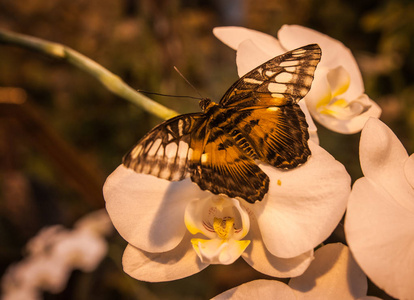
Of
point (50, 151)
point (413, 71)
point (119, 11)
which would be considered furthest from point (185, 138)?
point (119, 11)

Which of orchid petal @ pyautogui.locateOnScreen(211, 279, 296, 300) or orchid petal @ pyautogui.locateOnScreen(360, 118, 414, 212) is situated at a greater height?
orchid petal @ pyautogui.locateOnScreen(360, 118, 414, 212)

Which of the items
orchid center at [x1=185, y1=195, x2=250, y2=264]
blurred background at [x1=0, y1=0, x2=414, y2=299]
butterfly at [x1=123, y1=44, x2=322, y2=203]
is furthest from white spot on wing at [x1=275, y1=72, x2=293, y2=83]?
blurred background at [x1=0, y1=0, x2=414, y2=299]

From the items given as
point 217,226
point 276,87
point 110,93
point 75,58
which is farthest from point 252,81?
point 110,93

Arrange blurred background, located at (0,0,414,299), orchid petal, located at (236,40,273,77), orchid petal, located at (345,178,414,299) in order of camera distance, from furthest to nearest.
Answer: blurred background, located at (0,0,414,299)
orchid petal, located at (236,40,273,77)
orchid petal, located at (345,178,414,299)

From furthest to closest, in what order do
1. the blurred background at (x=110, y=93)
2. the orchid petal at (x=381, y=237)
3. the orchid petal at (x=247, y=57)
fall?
the blurred background at (x=110, y=93), the orchid petal at (x=247, y=57), the orchid petal at (x=381, y=237)

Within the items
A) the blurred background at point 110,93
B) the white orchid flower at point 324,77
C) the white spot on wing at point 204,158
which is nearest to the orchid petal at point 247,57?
the white orchid flower at point 324,77

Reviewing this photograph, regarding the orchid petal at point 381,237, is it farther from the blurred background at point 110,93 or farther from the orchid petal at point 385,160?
the blurred background at point 110,93

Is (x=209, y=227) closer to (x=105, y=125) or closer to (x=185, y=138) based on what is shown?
(x=185, y=138)

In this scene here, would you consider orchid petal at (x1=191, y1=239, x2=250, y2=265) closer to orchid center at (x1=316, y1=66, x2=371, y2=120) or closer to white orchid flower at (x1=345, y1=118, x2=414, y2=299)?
white orchid flower at (x1=345, y1=118, x2=414, y2=299)
